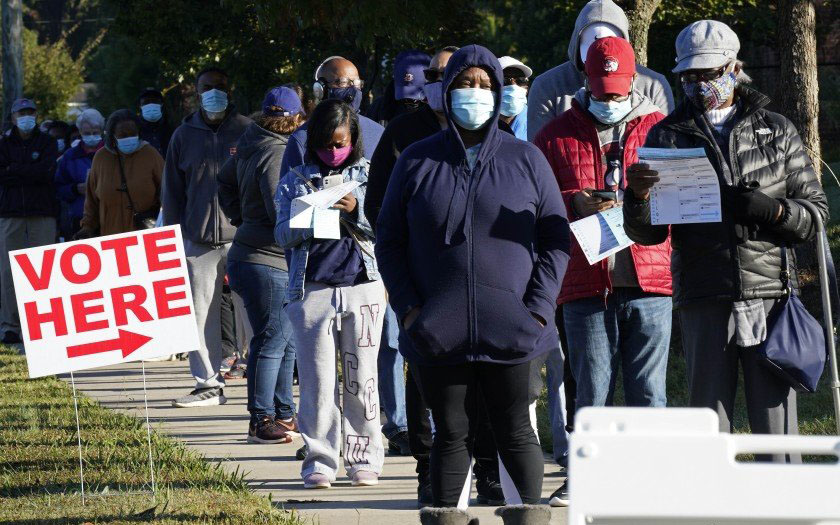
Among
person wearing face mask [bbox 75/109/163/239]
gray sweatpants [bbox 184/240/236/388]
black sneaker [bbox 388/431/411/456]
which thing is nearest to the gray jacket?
gray sweatpants [bbox 184/240/236/388]

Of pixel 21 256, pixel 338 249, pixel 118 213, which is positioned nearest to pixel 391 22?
pixel 118 213

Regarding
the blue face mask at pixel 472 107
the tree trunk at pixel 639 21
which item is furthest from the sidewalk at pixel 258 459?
the tree trunk at pixel 639 21

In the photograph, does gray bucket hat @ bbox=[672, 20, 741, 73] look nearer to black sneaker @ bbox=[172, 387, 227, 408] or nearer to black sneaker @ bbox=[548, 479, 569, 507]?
black sneaker @ bbox=[548, 479, 569, 507]

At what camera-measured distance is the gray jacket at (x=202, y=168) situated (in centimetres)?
1040

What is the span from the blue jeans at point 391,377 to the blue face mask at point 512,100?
1.35m

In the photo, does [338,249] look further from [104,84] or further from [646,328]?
[104,84]

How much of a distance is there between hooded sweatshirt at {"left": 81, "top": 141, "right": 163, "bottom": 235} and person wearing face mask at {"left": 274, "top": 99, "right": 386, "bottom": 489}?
506 cm

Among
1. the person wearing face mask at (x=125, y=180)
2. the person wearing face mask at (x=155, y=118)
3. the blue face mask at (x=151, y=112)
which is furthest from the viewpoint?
the blue face mask at (x=151, y=112)

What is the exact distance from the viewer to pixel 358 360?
7477 mm

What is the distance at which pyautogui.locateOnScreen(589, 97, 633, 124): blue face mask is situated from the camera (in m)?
6.38

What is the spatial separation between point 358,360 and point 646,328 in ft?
5.63

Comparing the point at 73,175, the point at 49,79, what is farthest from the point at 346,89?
the point at 49,79

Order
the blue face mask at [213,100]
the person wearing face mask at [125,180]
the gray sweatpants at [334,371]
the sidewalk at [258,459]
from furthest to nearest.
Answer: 1. the person wearing face mask at [125,180]
2. the blue face mask at [213,100]
3. the gray sweatpants at [334,371]
4. the sidewalk at [258,459]

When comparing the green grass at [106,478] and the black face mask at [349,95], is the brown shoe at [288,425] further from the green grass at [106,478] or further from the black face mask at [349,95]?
the black face mask at [349,95]
